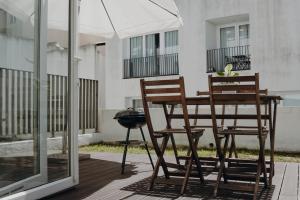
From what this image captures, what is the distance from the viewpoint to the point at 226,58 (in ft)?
43.3

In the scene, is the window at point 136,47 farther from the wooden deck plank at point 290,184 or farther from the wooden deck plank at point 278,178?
the wooden deck plank at point 290,184

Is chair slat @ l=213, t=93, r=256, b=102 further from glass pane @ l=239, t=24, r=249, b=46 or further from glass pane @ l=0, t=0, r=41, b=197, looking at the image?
glass pane @ l=239, t=24, r=249, b=46

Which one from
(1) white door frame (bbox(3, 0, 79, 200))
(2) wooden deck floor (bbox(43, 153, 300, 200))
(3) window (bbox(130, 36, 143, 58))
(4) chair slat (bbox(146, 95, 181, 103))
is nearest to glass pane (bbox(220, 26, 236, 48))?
(3) window (bbox(130, 36, 143, 58))

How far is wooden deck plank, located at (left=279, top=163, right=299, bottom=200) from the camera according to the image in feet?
12.5

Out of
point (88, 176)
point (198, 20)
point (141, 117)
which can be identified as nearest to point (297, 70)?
point (198, 20)

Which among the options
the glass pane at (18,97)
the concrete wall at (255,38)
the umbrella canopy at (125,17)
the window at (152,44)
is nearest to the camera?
the glass pane at (18,97)

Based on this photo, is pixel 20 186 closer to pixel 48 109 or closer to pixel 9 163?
pixel 9 163

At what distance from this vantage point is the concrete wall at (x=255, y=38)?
11539 mm

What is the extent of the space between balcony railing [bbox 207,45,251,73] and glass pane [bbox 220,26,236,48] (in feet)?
0.75

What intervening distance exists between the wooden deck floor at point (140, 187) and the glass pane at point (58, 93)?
342 millimetres

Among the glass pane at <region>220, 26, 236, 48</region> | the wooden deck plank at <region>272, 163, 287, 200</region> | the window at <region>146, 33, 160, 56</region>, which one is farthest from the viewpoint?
the window at <region>146, 33, 160, 56</region>

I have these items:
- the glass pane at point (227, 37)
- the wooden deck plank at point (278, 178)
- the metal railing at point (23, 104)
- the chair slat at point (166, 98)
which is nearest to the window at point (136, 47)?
the glass pane at point (227, 37)

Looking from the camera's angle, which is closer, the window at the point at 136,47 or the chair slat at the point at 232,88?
the chair slat at the point at 232,88

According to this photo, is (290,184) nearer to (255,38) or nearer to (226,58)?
(255,38)
